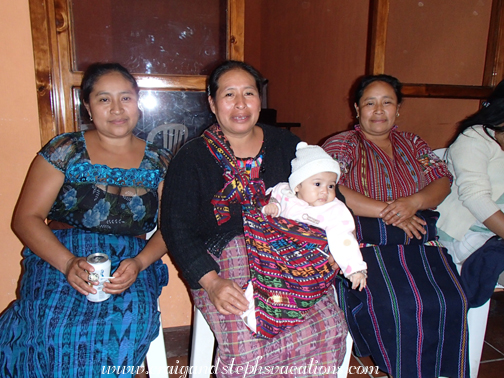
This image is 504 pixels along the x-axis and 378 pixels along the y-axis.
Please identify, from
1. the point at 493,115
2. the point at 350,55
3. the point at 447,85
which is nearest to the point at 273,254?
the point at 493,115

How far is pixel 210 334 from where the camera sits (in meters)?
1.59

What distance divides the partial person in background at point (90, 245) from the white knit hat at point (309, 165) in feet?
1.96

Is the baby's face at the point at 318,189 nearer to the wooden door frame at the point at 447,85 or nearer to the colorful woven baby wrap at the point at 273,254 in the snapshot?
the colorful woven baby wrap at the point at 273,254

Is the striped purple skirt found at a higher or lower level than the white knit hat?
lower

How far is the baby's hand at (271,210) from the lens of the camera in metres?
1.49

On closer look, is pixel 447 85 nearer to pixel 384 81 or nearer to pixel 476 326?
pixel 384 81

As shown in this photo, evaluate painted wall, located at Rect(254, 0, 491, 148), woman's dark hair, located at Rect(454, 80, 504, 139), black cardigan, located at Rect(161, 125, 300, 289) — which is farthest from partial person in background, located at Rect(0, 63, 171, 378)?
painted wall, located at Rect(254, 0, 491, 148)

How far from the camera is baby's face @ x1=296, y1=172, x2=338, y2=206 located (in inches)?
57.3

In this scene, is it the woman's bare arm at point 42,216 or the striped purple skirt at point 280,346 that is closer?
the striped purple skirt at point 280,346

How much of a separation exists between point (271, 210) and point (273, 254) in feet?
0.58

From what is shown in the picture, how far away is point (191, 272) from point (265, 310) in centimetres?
32

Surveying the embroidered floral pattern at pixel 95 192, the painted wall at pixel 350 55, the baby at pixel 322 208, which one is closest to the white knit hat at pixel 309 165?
the baby at pixel 322 208

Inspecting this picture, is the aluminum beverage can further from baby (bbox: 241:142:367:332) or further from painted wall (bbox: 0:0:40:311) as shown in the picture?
painted wall (bbox: 0:0:40:311)

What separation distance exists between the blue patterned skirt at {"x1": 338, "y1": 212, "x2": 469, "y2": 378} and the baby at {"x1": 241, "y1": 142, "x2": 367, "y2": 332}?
199 millimetres
